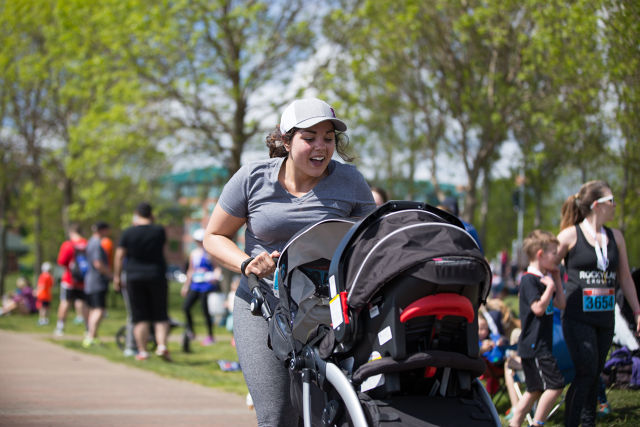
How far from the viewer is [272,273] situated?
3.59 meters

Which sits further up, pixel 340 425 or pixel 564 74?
pixel 564 74

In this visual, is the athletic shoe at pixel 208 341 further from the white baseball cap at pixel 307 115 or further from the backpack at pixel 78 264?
the white baseball cap at pixel 307 115

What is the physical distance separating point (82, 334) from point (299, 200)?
13.3 metres

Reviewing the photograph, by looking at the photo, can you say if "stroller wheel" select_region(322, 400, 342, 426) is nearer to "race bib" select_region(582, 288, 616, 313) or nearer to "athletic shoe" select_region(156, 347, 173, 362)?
"race bib" select_region(582, 288, 616, 313)

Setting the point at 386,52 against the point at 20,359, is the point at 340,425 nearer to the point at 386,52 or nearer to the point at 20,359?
the point at 20,359

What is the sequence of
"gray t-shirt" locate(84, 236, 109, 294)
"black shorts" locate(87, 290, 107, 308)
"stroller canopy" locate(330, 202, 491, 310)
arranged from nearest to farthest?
"stroller canopy" locate(330, 202, 491, 310) → "black shorts" locate(87, 290, 107, 308) → "gray t-shirt" locate(84, 236, 109, 294)

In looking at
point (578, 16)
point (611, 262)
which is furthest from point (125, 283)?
point (578, 16)

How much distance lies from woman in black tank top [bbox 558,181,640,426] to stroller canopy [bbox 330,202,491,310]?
9.50 feet

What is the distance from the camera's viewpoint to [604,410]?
6707mm

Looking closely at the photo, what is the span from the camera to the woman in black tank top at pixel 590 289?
18.1 feet

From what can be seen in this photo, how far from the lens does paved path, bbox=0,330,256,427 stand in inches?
252

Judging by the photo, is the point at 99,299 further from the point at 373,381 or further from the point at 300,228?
the point at 373,381

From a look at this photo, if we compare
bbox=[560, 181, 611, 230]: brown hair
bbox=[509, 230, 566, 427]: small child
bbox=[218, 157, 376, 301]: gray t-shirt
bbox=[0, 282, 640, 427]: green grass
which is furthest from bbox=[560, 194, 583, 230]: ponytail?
bbox=[218, 157, 376, 301]: gray t-shirt

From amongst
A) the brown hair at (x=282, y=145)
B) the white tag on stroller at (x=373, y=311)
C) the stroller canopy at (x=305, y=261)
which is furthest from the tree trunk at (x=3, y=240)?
the white tag on stroller at (x=373, y=311)
